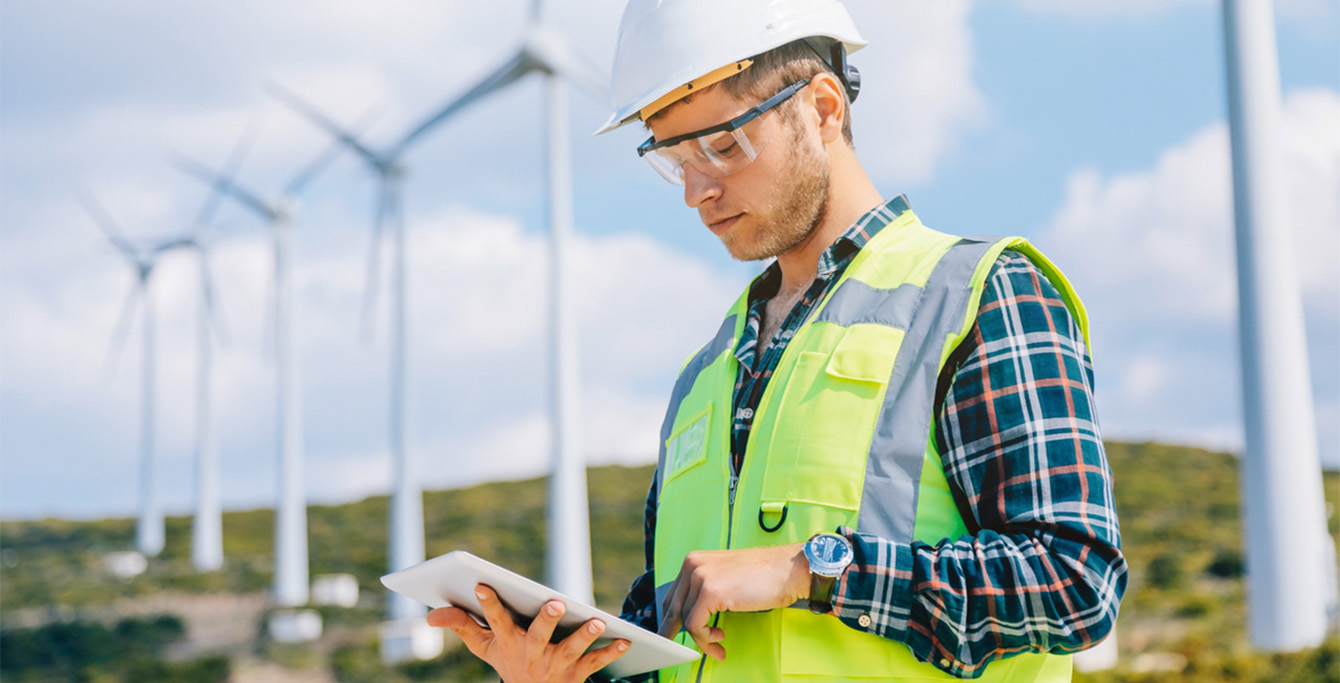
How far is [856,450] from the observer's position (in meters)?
2.60

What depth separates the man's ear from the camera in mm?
3150

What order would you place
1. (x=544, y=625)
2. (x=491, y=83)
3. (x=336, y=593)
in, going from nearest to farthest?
(x=544, y=625) → (x=491, y=83) → (x=336, y=593)

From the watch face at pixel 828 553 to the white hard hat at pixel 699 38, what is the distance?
124cm

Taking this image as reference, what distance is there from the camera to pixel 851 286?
2.90 meters

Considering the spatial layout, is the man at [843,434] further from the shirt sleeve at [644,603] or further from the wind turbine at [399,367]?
the wind turbine at [399,367]

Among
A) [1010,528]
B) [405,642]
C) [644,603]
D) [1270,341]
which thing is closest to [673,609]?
[1010,528]

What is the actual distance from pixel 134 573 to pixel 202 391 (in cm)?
1475

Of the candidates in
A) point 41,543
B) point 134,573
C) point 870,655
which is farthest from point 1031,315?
point 41,543

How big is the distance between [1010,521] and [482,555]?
62689 millimetres

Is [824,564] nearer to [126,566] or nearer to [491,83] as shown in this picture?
[491,83]

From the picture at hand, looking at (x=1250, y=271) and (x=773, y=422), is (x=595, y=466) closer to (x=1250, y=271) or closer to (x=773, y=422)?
(x=1250, y=271)

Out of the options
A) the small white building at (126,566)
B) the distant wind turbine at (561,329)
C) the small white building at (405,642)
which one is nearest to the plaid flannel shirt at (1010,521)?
the distant wind turbine at (561,329)

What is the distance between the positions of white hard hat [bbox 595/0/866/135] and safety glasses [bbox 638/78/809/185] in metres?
0.12

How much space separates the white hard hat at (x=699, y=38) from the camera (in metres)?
3.12
